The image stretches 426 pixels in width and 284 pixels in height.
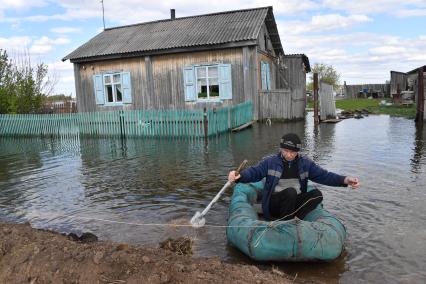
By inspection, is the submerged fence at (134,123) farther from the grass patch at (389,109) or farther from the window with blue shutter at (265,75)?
the grass patch at (389,109)

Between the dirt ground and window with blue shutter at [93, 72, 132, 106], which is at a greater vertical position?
window with blue shutter at [93, 72, 132, 106]

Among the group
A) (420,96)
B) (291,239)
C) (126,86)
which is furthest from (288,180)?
(126,86)

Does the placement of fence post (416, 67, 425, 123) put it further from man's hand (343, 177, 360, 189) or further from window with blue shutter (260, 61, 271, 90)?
man's hand (343, 177, 360, 189)

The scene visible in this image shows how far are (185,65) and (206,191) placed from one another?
44.8 ft

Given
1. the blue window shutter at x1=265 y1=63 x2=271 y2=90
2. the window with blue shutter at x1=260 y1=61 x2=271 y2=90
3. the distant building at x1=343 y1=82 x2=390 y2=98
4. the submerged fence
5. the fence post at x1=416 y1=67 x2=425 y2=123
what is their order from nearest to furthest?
the submerged fence < the fence post at x1=416 y1=67 x2=425 y2=123 < the window with blue shutter at x1=260 y1=61 x2=271 y2=90 < the blue window shutter at x1=265 y1=63 x2=271 y2=90 < the distant building at x1=343 y1=82 x2=390 y2=98

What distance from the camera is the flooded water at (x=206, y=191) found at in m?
5.33

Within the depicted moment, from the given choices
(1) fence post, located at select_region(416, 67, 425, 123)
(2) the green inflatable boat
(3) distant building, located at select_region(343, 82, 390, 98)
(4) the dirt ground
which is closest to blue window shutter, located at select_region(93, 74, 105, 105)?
(1) fence post, located at select_region(416, 67, 425, 123)

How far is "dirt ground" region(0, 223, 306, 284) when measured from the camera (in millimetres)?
4062

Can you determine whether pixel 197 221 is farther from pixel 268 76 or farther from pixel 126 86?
pixel 268 76

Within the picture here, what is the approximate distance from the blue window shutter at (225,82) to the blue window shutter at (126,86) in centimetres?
530

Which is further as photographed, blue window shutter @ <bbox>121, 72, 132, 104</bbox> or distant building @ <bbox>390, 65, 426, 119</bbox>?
distant building @ <bbox>390, 65, 426, 119</bbox>

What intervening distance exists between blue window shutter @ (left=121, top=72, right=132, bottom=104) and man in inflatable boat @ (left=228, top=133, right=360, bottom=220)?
17.9 meters

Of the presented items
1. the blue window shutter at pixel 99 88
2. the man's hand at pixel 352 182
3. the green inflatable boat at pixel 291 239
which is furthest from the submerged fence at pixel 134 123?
the green inflatable boat at pixel 291 239

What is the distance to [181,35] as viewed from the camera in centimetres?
2172
